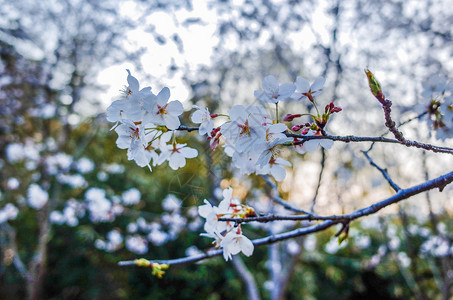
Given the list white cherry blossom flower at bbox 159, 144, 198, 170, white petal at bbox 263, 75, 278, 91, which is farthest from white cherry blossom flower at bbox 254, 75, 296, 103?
white cherry blossom flower at bbox 159, 144, 198, 170

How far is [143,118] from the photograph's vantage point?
22.8 inches

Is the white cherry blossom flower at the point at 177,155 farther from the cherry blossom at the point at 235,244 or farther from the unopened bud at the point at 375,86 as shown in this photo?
the unopened bud at the point at 375,86

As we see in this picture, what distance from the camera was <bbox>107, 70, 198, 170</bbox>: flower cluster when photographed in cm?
58

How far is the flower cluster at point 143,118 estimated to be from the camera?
58cm

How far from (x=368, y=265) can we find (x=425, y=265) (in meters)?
0.73

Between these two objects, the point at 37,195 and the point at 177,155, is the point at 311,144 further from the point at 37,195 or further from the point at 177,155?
the point at 37,195

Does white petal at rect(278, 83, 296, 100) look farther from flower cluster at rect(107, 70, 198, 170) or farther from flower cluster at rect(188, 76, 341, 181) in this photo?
flower cluster at rect(107, 70, 198, 170)

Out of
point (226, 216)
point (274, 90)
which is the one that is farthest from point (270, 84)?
point (226, 216)

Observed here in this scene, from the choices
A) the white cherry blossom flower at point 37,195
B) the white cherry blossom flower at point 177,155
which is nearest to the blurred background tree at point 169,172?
the white cherry blossom flower at point 37,195

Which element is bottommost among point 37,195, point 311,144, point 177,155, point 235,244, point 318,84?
point 37,195

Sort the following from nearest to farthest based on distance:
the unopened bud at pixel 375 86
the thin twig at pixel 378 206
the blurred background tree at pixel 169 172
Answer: the unopened bud at pixel 375 86 < the thin twig at pixel 378 206 < the blurred background tree at pixel 169 172

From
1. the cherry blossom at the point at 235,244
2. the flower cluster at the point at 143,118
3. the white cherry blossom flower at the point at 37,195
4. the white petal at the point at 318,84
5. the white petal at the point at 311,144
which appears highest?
the white petal at the point at 318,84

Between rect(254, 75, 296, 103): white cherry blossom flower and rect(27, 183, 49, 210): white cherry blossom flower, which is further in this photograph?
rect(27, 183, 49, 210): white cherry blossom flower

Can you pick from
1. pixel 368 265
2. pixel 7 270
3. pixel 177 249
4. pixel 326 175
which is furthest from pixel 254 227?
pixel 7 270
